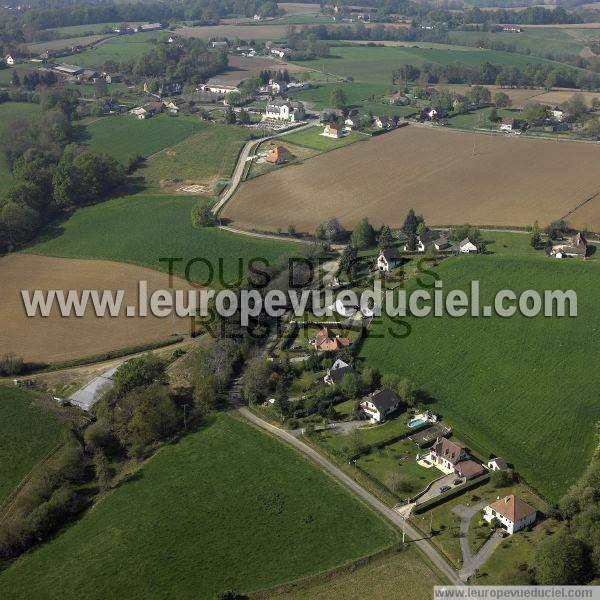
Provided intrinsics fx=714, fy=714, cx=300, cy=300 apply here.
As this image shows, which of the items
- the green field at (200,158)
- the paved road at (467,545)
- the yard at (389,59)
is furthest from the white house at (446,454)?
the yard at (389,59)

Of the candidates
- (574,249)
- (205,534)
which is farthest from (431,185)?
(205,534)

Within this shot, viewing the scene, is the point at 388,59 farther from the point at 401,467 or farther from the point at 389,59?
the point at 401,467

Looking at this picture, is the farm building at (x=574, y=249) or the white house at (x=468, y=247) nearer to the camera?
the farm building at (x=574, y=249)

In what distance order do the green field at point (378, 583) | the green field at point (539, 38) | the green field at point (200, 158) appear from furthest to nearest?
the green field at point (539, 38) < the green field at point (200, 158) < the green field at point (378, 583)

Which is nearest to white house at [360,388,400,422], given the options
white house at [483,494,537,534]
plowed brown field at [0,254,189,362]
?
white house at [483,494,537,534]

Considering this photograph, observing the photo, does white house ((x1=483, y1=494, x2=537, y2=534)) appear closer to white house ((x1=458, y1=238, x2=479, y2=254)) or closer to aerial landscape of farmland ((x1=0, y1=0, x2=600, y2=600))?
aerial landscape of farmland ((x1=0, y1=0, x2=600, y2=600))

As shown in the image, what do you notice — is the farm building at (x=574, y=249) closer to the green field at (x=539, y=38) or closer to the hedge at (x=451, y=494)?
the hedge at (x=451, y=494)
